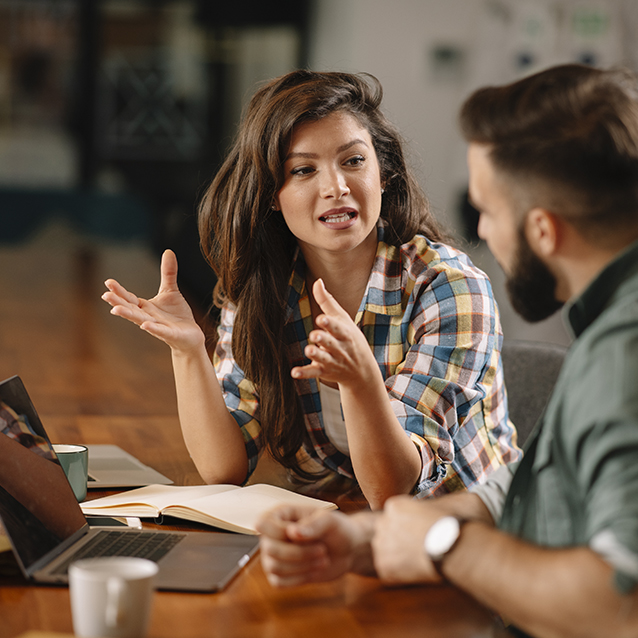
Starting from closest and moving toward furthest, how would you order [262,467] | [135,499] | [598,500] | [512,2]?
[598,500] → [135,499] → [262,467] → [512,2]

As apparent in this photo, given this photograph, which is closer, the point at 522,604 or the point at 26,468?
the point at 522,604

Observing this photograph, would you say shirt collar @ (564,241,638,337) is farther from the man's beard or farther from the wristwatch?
the wristwatch

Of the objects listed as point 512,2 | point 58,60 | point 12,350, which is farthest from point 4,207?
point 512,2

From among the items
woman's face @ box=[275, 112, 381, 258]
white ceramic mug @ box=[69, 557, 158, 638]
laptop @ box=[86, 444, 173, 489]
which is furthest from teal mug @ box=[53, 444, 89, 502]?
woman's face @ box=[275, 112, 381, 258]

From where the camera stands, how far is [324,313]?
4.69 ft

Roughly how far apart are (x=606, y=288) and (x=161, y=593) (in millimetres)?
571

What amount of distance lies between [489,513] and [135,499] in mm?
519

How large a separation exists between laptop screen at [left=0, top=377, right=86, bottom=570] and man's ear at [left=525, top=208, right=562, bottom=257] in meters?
0.65

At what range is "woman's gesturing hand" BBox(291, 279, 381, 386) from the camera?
3.61ft

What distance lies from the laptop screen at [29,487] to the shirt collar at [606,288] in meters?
0.65

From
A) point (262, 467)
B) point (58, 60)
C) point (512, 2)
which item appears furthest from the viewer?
point (58, 60)

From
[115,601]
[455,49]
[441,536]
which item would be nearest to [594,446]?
[441,536]

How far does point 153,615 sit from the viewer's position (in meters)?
0.85

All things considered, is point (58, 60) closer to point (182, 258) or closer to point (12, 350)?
point (182, 258)
